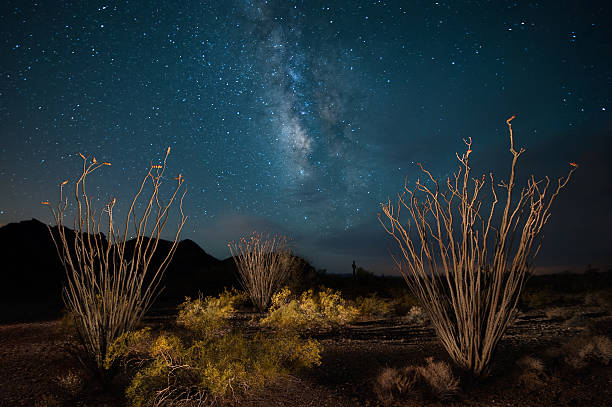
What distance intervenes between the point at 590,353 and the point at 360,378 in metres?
3.13

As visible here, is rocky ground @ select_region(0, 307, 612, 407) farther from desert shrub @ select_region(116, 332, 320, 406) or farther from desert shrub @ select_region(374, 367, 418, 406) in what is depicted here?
desert shrub @ select_region(116, 332, 320, 406)

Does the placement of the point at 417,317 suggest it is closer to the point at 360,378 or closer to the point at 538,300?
the point at 360,378

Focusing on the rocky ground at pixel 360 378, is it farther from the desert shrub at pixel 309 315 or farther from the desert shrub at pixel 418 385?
the desert shrub at pixel 309 315

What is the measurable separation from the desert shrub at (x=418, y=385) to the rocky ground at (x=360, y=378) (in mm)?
70

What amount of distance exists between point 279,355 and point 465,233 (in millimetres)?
2920

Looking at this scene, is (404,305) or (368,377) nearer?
(368,377)

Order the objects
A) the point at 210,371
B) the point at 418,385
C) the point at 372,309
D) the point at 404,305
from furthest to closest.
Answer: the point at 404,305 → the point at 372,309 → the point at 418,385 → the point at 210,371

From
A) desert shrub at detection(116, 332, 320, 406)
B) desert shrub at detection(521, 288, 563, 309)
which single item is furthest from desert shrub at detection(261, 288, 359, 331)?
desert shrub at detection(521, 288, 563, 309)

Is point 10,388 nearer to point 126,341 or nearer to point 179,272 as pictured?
point 126,341

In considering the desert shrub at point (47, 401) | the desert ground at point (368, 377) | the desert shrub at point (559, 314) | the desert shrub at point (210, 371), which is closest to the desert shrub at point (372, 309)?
the desert ground at point (368, 377)

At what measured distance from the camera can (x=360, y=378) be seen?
4.58 m

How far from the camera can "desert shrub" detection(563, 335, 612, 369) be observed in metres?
4.43

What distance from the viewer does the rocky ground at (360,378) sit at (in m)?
3.75

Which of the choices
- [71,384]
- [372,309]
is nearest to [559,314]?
[372,309]
